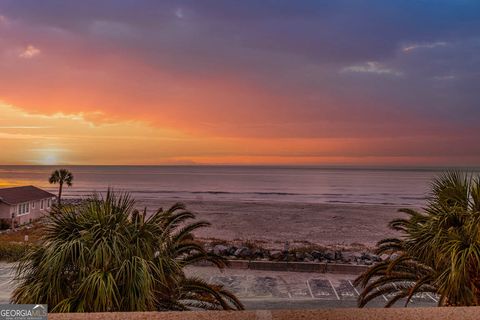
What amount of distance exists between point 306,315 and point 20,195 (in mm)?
40671

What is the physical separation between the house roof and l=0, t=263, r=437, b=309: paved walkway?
50.4 ft

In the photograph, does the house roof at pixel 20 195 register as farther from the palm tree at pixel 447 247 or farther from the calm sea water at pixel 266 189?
the palm tree at pixel 447 247

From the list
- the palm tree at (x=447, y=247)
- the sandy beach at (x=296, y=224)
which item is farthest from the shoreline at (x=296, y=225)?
the palm tree at (x=447, y=247)

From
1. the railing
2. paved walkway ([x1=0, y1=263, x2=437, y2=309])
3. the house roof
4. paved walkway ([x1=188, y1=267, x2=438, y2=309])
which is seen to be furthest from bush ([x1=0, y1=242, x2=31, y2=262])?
the railing

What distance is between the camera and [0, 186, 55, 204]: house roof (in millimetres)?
34438

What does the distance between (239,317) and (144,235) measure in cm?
452

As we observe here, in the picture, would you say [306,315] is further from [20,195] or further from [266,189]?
[266,189]

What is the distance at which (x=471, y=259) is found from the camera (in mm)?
6555

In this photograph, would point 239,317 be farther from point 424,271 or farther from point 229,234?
point 229,234

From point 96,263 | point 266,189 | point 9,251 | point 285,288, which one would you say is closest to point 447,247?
point 96,263

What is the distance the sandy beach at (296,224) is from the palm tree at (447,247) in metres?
21.3

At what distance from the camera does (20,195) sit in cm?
3694
